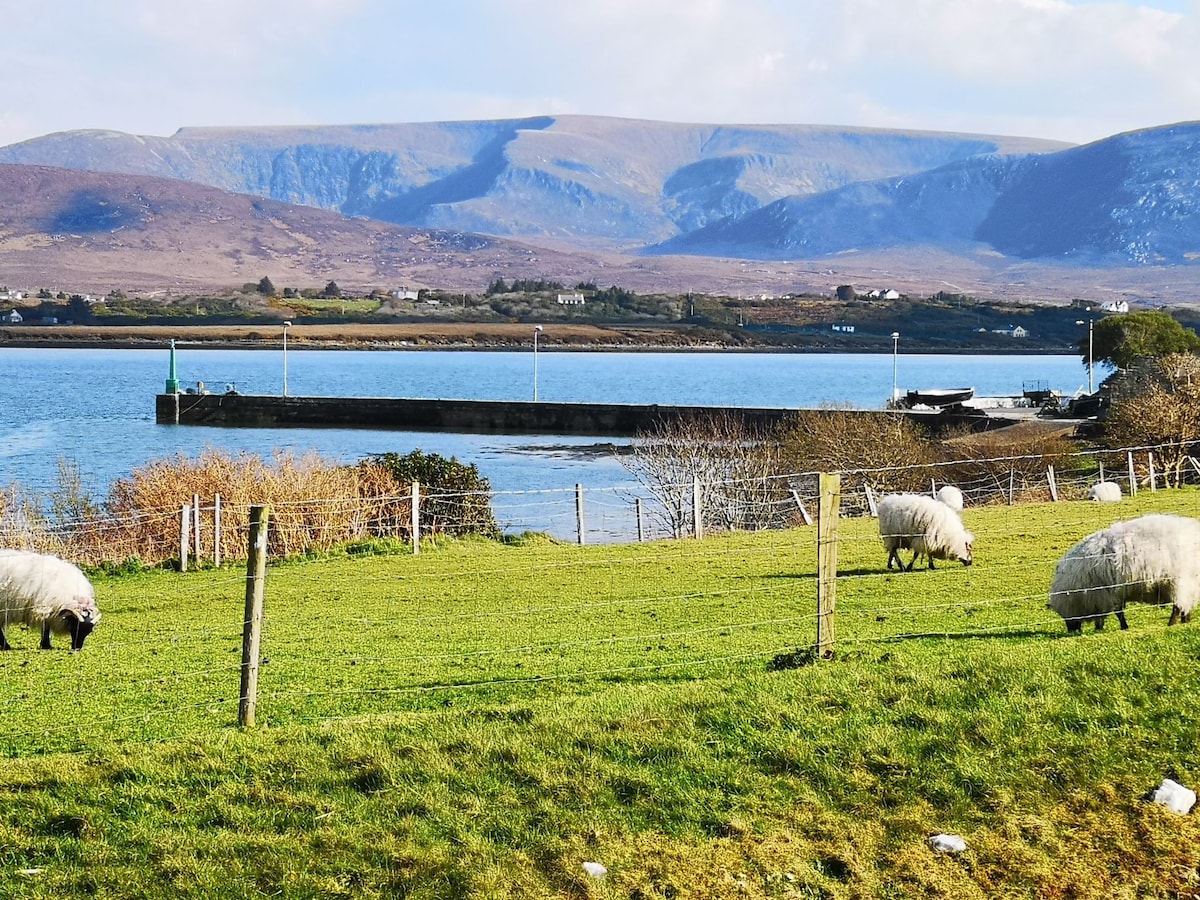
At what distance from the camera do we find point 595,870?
8.34m

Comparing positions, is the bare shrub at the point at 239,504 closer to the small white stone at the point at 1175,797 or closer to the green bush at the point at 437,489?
the green bush at the point at 437,489

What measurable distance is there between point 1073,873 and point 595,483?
204 feet

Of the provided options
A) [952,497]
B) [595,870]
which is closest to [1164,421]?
[952,497]

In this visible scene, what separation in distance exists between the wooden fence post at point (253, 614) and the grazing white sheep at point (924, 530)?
527 inches

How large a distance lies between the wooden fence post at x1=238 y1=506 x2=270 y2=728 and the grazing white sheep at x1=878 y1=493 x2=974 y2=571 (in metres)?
13.4

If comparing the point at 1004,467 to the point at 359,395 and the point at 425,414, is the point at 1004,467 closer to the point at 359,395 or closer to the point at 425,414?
the point at 425,414

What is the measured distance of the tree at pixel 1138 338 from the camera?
301 ft

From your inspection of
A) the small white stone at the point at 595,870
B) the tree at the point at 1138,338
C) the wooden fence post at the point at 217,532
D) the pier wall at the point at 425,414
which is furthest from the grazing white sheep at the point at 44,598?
the tree at the point at 1138,338

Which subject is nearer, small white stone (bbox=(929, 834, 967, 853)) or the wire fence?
small white stone (bbox=(929, 834, 967, 853))

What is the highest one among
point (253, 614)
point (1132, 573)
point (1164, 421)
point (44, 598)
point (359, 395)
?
point (1164, 421)

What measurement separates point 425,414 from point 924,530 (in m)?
92.5

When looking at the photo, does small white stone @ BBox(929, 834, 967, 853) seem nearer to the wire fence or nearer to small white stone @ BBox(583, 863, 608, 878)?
small white stone @ BBox(583, 863, 608, 878)

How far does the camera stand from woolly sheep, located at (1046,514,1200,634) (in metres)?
13.6

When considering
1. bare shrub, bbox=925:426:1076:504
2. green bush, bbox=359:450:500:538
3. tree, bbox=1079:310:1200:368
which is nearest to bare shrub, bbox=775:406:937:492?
bare shrub, bbox=925:426:1076:504
